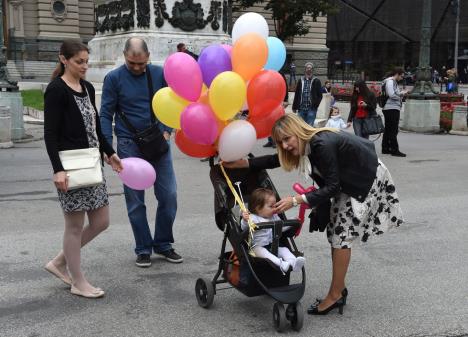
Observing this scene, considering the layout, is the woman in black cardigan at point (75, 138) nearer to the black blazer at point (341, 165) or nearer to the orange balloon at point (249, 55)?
the orange balloon at point (249, 55)

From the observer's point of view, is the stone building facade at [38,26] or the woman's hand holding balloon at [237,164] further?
the stone building facade at [38,26]

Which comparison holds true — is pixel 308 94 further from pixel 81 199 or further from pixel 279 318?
pixel 279 318

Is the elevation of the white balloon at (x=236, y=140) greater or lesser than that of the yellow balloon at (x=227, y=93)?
lesser

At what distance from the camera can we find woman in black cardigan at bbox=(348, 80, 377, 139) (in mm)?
11242

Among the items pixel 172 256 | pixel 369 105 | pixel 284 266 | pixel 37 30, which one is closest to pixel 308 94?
pixel 369 105

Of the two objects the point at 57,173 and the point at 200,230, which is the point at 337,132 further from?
the point at 200,230

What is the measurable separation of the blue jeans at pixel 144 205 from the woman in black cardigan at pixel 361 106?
22.1ft

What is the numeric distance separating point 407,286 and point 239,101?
7.10ft

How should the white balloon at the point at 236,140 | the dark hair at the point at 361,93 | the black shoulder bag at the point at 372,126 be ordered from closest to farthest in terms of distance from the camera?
1. the white balloon at the point at 236,140
2. the black shoulder bag at the point at 372,126
3. the dark hair at the point at 361,93

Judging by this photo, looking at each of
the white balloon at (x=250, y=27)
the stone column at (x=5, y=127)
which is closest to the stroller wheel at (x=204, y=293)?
the white balloon at (x=250, y=27)

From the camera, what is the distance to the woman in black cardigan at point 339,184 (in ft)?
12.5

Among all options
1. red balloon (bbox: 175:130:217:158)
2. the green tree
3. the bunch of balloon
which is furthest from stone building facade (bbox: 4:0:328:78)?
the bunch of balloon

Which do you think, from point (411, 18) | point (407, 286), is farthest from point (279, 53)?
point (411, 18)

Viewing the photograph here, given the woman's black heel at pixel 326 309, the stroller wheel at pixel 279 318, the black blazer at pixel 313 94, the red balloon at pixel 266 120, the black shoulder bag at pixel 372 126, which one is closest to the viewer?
the stroller wheel at pixel 279 318
